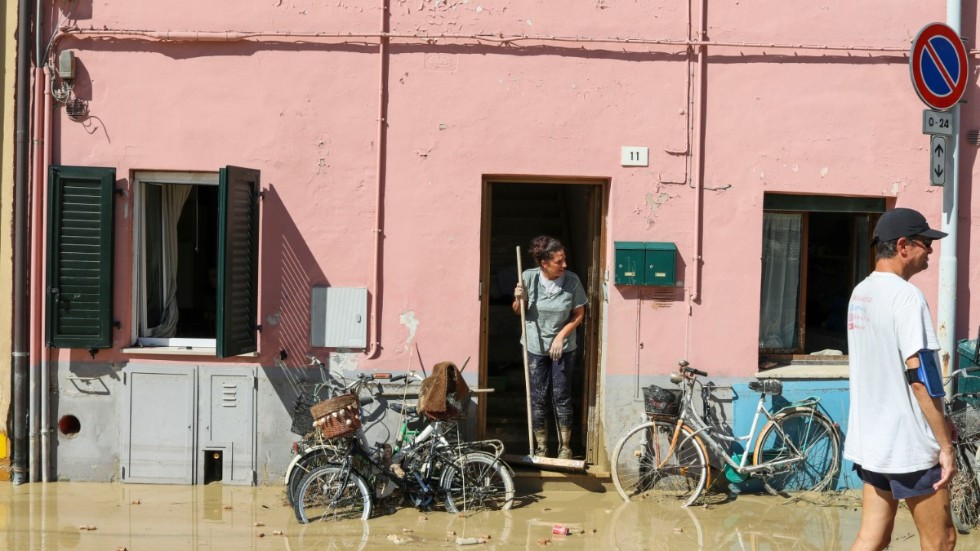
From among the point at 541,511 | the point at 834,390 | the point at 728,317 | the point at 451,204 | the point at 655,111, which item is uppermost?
the point at 655,111

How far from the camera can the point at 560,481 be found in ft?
28.4

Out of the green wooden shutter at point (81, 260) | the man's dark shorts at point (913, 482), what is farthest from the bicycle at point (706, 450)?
the green wooden shutter at point (81, 260)

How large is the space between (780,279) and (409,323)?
327 cm

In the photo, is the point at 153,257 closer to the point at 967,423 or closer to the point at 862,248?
the point at 862,248

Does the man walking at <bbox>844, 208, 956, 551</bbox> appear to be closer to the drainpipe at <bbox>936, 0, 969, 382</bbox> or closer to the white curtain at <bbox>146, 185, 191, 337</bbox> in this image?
the drainpipe at <bbox>936, 0, 969, 382</bbox>

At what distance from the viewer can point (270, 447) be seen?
8.55m

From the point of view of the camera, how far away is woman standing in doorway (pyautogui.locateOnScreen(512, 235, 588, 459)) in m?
8.57

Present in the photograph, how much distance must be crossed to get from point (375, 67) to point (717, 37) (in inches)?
112

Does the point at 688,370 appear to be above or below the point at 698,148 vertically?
below

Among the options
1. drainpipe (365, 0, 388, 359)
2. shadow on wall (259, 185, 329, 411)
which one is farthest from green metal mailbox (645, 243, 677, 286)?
shadow on wall (259, 185, 329, 411)

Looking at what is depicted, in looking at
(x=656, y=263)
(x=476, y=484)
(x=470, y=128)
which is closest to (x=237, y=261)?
(x=470, y=128)

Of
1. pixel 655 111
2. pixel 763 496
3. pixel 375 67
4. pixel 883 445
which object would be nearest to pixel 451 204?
pixel 375 67

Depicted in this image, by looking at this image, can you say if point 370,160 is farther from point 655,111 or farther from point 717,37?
point 717,37

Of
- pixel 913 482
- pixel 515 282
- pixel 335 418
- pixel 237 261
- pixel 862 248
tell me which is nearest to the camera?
pixel 913 482
